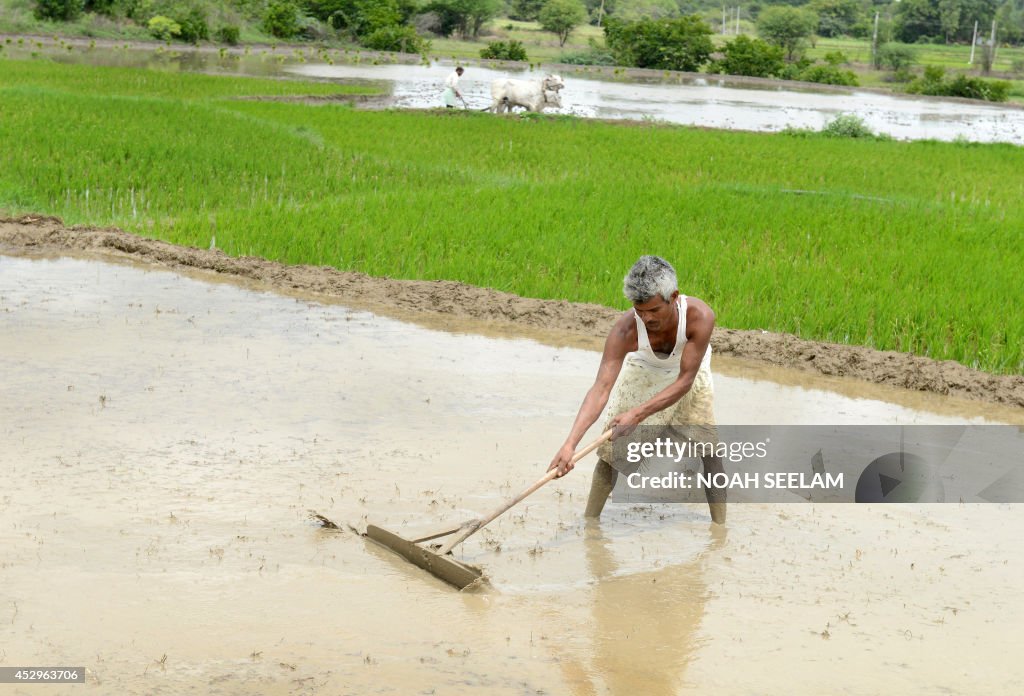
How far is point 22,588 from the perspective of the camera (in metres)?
3.64

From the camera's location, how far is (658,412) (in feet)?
13.6

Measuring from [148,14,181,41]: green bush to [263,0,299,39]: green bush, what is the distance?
4.97 m

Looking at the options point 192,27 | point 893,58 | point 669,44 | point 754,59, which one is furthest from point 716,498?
point 893,58

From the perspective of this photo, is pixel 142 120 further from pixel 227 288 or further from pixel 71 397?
pixel 71 397

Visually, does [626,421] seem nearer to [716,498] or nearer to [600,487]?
[600,487]

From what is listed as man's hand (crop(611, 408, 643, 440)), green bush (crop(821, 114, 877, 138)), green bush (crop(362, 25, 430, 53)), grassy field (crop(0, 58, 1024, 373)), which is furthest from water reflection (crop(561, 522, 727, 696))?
green bush (crop(362, 25, 430, 53))

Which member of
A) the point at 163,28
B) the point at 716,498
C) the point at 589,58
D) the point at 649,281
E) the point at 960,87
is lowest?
the point at 716,498

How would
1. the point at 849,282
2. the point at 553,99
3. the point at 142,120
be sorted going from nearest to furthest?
the point at 849,282, the point at 142,120, the point at 553,99

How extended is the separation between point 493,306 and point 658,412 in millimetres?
3707

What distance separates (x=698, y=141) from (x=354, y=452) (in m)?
12.7

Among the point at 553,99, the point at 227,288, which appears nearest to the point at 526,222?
A: the point at 227,288
